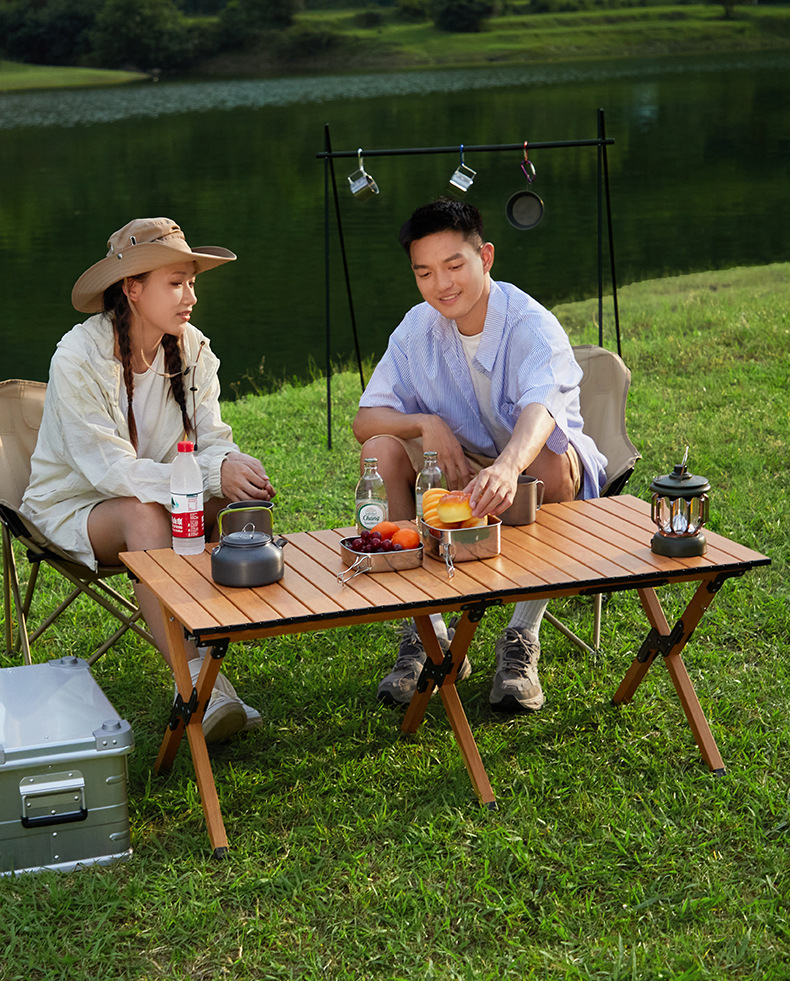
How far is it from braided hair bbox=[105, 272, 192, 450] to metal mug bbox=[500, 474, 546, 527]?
3.02ft

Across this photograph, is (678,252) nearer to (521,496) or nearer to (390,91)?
(521,496)

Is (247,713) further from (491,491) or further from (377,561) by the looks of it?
(491,491)

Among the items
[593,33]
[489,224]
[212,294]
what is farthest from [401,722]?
[593,33]

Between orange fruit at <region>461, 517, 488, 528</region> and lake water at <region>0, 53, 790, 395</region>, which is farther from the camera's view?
lake water at <region>0, 53, 790, 395</region>

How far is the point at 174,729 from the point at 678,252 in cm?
1633

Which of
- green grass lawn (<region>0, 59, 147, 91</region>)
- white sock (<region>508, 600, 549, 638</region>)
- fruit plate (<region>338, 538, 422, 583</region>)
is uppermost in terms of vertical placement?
green grass lawn (<region>0, 59, 147, 91</region>)

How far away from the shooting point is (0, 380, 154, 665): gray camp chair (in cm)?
291

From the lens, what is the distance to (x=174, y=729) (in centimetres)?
261

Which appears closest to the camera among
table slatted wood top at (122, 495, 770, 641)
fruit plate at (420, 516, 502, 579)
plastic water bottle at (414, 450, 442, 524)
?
table slatted wood top at (122, 495, 770, 641)

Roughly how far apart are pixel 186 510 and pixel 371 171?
24873 millimetres

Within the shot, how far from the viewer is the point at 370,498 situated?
276cm

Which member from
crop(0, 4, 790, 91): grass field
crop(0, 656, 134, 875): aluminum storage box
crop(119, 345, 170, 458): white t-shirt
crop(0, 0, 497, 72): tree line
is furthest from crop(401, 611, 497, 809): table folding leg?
crop(0, 4, 790, 91): grass field

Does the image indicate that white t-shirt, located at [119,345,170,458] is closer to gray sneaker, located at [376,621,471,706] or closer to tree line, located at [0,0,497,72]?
gray sneaker, located at [376,621,471,706]

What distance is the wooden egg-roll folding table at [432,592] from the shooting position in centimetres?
228
